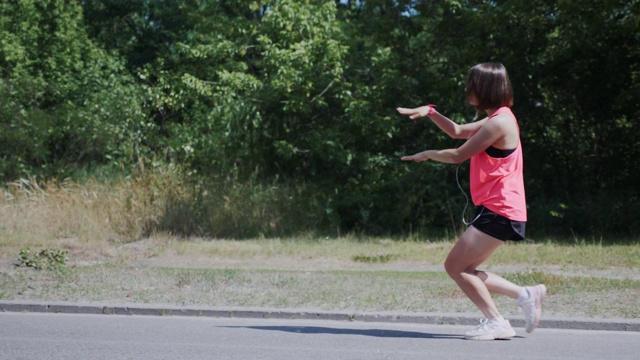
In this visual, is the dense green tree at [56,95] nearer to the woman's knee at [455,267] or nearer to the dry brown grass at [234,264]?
the dry brown grass at [234,264]

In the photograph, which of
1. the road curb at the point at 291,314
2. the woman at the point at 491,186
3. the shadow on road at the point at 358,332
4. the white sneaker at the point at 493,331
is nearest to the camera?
the woman at the point at 491,186

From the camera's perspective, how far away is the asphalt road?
262 inches

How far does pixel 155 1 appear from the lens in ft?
113

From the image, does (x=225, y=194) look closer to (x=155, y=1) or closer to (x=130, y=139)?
(x=130, y=139)

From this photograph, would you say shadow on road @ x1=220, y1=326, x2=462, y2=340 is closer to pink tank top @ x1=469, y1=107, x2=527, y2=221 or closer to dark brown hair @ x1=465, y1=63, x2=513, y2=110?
pink tank top @ x1=469, y1=107, x2=527, y2=221

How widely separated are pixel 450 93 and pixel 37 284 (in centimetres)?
1013

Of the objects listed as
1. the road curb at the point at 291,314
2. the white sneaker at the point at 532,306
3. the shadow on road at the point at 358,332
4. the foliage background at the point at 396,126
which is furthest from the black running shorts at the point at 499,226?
the foliage background at the point at 396,126

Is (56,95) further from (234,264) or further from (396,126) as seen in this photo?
(234,264)

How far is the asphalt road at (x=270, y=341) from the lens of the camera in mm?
6648

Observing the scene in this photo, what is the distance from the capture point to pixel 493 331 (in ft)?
23.0

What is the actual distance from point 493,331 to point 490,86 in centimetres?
193

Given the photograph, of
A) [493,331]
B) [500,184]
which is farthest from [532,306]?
[500,184]

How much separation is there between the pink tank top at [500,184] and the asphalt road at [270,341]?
3.57 ft

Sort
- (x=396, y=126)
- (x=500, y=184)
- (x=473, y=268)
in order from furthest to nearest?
1. (x=396, y=126)
2. (x=473, y=268)
3. (x=500, y=184)
